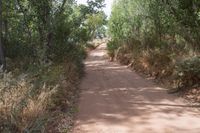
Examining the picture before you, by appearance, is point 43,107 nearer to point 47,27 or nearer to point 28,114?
point 28,114

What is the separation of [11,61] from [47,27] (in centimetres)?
244

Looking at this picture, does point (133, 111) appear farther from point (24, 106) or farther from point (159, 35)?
point (159, 35)

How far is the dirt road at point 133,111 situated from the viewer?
8039 millimetres

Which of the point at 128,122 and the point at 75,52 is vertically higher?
the point at 75,52

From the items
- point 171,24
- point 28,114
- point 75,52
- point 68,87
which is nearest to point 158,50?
point 171,24

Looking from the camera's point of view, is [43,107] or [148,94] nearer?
[43,107]

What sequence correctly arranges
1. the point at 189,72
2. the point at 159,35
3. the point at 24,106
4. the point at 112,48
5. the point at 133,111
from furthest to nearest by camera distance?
the point at 112,48 → the point at 159,35 → the point at 189,72 → the point at 133,111 → the point at 24,106

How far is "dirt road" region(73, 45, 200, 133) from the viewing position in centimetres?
804

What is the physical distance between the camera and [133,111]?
31.5 ft

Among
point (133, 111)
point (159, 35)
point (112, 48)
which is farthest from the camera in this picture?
point (112, 48)

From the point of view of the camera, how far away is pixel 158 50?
17828 millimetres


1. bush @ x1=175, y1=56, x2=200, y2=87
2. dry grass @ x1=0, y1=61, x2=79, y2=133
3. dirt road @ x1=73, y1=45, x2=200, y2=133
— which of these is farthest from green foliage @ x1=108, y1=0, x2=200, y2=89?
dry grass @ x1=0, y1=61, x2=79, y2=133

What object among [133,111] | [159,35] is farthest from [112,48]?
[133,111]

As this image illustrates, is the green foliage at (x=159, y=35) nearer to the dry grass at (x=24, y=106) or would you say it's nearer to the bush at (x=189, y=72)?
the bush at (x=189, y=72)
